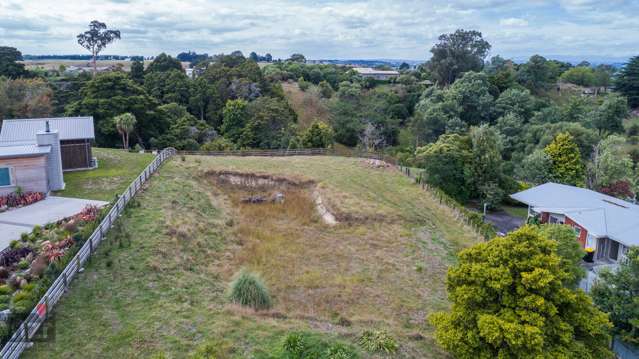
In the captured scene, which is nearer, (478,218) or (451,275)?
(451,275)

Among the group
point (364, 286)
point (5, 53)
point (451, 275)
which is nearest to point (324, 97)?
point (5, 53)

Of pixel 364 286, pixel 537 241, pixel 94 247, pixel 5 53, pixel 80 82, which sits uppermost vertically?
pixel 5 53

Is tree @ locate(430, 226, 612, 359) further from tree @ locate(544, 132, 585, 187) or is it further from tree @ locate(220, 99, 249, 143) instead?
tree @ locate(220, 99, 249, 143)

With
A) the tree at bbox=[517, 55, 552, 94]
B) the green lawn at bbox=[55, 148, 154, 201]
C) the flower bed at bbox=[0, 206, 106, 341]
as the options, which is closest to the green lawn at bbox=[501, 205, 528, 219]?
the green lawn at bbox=[55, 148, 154, 201]

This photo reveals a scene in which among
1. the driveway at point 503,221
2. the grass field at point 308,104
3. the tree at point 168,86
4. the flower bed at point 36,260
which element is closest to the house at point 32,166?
the flower bed at point 36,260

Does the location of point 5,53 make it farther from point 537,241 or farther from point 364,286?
point 537,241

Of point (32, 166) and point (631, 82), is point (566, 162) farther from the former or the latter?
point (631, 82)

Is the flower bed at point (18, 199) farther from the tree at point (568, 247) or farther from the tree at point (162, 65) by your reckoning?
the tree at point (162, 65)
